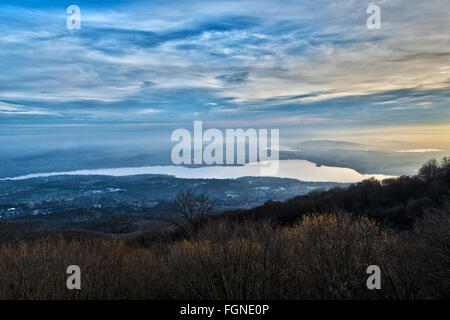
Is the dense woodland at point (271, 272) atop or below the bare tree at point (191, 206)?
atop

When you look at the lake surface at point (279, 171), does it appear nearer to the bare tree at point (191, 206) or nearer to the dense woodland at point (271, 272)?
the bare tree at point (191, 206)

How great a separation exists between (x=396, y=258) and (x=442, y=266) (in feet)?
4.83

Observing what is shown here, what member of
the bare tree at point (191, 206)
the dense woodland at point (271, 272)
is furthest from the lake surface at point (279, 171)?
the dense woodland at point (271, 272)

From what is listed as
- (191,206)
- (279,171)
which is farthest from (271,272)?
(279,171)

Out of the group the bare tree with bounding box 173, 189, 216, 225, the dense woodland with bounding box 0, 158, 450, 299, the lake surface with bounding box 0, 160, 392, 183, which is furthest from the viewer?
the lake surface with bounding box 0, 160, 392, 183

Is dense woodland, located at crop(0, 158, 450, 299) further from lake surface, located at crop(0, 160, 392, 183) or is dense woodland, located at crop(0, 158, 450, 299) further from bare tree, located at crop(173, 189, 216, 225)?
lake surface, located at crop(0, 160, 392, 183)

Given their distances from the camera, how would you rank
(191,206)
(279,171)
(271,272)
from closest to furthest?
(271,272), (191,206), (279,171)

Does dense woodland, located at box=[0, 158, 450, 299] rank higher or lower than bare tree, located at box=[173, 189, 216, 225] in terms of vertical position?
higher

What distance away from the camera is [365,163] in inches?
2749

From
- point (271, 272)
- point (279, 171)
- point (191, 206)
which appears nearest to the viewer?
point (271, 272)

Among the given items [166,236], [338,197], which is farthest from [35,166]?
[338,197]

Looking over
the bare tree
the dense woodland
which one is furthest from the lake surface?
the dense woodland

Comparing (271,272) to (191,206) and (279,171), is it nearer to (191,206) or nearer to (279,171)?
(191,206)
